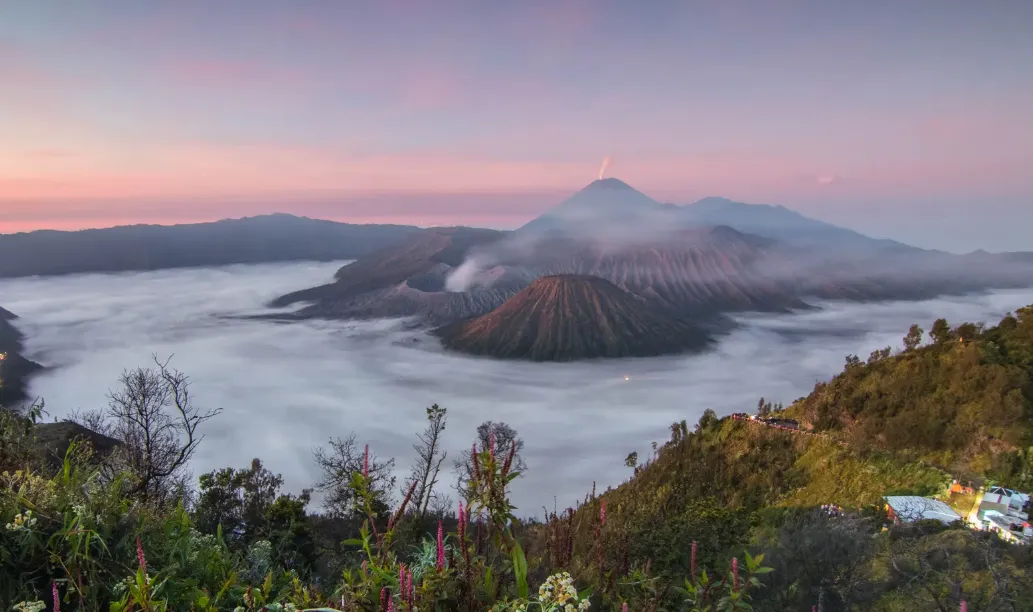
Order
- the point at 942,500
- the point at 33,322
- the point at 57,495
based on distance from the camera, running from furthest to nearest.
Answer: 1. the point at 33,322
2. the point at 942,500
3. the point at 57,495

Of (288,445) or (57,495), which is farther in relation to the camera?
(288,445)

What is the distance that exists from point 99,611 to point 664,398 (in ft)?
377

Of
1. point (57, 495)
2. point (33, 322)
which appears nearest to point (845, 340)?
point (57, 495)

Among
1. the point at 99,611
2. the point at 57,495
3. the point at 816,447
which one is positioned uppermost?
the point at 57,495

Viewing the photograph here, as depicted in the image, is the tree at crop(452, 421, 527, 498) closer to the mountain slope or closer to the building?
the building

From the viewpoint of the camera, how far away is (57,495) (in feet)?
8.13

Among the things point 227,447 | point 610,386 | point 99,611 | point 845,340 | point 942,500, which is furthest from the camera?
point 845,340

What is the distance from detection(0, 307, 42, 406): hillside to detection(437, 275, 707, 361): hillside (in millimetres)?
78824

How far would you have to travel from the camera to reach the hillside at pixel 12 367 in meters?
67.6

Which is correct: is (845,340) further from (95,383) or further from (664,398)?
(95,383)

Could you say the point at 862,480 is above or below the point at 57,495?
below

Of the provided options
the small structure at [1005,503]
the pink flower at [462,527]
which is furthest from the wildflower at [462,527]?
the small structure at [1005,503]

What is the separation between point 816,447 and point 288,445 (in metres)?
79.8

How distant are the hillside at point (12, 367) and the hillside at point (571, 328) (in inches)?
3103
